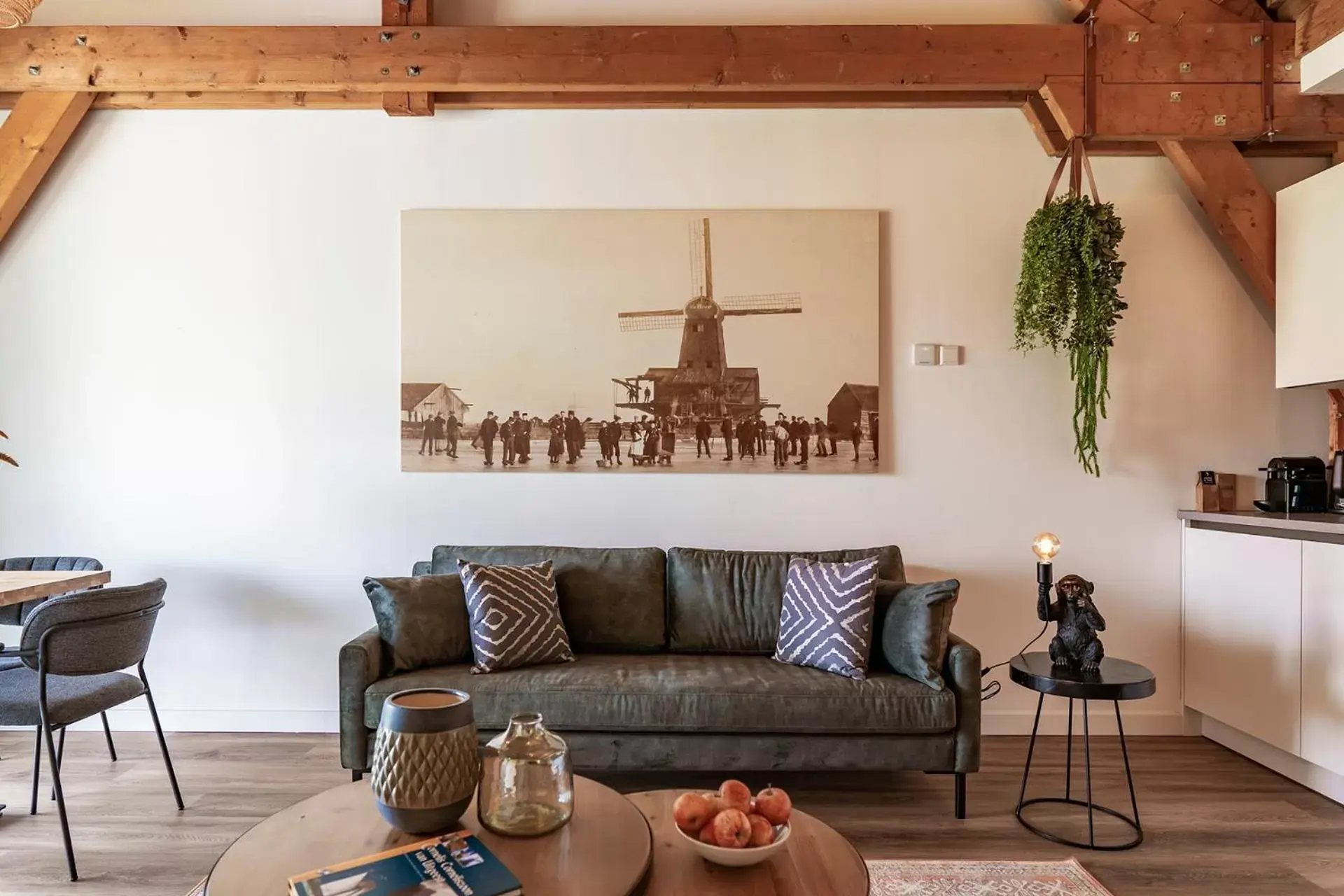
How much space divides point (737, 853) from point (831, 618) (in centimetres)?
147

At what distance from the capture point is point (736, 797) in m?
1.66

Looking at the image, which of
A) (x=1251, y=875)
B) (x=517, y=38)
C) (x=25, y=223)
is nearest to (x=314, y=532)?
(x=25, y=223)

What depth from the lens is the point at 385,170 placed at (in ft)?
12.1

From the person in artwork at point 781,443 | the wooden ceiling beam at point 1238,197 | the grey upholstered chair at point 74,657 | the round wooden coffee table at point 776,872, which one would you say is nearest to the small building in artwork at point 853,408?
the person in artwork at point 781,443

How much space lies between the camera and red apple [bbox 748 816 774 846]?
1.59 metres

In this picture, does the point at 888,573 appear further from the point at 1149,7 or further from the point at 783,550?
the point at 1149,7

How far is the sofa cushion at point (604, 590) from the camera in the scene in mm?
3211

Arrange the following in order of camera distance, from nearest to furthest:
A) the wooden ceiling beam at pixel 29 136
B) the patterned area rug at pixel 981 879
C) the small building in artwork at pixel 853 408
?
the patterned area rug at pixel 981 879
the wooden ceiling beam at pixel 29 136
the small building in artwork at pixel 853 408

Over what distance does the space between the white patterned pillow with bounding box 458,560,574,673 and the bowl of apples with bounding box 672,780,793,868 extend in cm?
133

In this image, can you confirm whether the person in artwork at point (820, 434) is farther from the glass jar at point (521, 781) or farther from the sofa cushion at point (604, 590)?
the glass jar at point (521, 781)

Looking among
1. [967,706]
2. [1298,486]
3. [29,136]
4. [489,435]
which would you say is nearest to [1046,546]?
[967,706]

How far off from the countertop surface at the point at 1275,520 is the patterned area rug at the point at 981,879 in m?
1.50

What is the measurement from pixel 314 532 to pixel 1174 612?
390 cm

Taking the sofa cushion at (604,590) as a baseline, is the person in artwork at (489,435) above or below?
above
